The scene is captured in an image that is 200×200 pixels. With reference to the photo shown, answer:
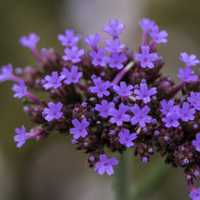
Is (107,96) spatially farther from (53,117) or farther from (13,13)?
(13,13)

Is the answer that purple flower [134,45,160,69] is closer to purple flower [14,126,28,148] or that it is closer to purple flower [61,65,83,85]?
purple flower [61,65,83,85]

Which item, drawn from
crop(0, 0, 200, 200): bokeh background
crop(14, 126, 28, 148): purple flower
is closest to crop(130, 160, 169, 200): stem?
crop(0, 0, 200, 200): bokeh background

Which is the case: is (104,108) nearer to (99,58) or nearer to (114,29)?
(99,58)

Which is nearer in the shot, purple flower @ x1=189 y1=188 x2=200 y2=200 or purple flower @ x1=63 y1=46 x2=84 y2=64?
purple flower @ x1=189 y1=188 x2=200 y2=200

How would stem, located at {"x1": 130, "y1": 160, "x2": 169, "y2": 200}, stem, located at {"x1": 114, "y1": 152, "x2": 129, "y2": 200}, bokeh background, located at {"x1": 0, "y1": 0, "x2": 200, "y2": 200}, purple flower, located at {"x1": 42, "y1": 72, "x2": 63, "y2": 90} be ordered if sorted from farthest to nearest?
bokeh background, located at {"x1": 0, "y1": 0, "x2": 200, "y2": 200} → stem, located at {"x1": 130, "y1": 160, "x2": 169, "y2": 200} → stem, located at {"x1": 114, "y1": 152, "x2": 129, "y2": 200} → purple flower, located at {"x1": 42, "y1": 72, "x2": 63, "y2": 90}

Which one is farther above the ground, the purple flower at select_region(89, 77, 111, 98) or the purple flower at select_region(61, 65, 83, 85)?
the purple flower at select_region(61, 65, 83, 85)

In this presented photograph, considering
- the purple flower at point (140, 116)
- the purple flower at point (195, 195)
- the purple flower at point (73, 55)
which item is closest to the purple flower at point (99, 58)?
the purple flower at point (73, 55)
